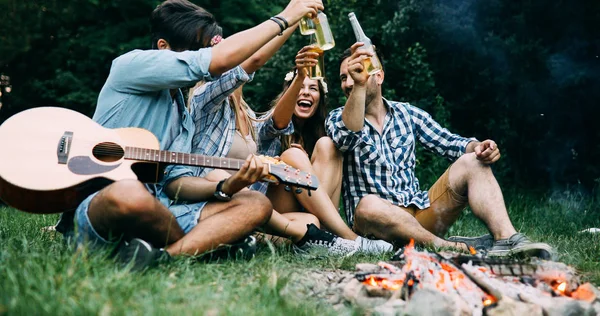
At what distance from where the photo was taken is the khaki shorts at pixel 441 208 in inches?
166

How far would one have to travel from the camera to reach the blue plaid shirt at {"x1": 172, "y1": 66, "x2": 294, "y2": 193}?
379 cm

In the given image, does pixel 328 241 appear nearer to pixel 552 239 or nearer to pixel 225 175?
pixel 225 175

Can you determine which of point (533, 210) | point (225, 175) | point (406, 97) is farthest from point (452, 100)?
point (225, 175)

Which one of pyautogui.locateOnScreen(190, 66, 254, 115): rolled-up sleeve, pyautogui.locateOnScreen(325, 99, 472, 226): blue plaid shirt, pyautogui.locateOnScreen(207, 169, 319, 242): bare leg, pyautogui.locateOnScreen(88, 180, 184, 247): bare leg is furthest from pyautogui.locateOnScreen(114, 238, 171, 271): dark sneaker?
pyautogui.locateOnScreen(325, 99, 472, 226): blue plaid shirt

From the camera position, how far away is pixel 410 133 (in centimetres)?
457

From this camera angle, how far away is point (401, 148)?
14.8ft

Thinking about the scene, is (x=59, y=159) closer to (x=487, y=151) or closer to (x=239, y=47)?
(x=239, y=47)

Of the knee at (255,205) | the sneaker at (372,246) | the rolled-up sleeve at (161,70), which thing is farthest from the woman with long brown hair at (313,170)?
the rolled-up sleeve at (161,70)

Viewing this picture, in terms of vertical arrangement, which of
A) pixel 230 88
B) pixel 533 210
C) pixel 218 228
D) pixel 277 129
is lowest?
pixel 533 210

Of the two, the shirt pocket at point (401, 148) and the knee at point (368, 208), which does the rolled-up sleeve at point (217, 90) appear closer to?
the knee at point (368, 208)

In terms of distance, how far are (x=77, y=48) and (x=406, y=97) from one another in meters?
4.63

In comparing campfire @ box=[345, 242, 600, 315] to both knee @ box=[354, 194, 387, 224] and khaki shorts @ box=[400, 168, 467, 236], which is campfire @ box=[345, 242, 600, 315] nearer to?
knee @ box=[354, 194, 387, 224]

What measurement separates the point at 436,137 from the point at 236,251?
1.77 meters

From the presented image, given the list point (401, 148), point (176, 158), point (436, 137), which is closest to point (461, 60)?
point (436, 137)
